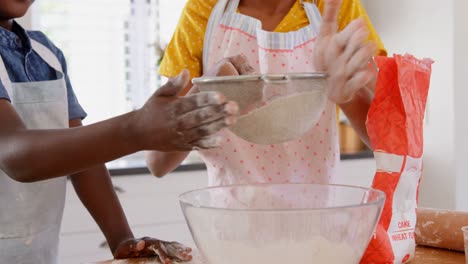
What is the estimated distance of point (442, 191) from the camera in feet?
7.70

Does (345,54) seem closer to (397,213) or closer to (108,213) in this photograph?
(397,213)

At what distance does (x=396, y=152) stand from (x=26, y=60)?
2.50 feet

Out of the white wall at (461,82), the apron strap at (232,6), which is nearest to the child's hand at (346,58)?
the apron strap at (232,6)

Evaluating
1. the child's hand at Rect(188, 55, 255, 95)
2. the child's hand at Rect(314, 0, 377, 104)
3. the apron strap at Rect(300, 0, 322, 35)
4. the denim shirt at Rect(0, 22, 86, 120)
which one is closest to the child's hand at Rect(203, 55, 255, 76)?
the child's hand at Rect(188, 55, 255, 95)

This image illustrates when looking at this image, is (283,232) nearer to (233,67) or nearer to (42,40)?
(233,67)

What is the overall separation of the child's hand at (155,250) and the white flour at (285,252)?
0.31 m

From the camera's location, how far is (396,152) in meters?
0.87

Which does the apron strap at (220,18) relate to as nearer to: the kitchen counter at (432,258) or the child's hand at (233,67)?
the child's hand at (233,67)

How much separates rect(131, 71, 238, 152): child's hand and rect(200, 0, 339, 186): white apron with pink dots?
20.7 inches

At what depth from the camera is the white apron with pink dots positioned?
47.1 inches

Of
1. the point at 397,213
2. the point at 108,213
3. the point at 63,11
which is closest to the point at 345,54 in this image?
the point at 397,213

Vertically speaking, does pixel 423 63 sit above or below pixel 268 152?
above

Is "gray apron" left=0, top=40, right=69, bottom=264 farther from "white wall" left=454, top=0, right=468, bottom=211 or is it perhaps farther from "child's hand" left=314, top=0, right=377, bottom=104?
"white wall" left=454, top=0, right=468, bottom=211

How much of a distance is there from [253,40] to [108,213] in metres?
0.48
